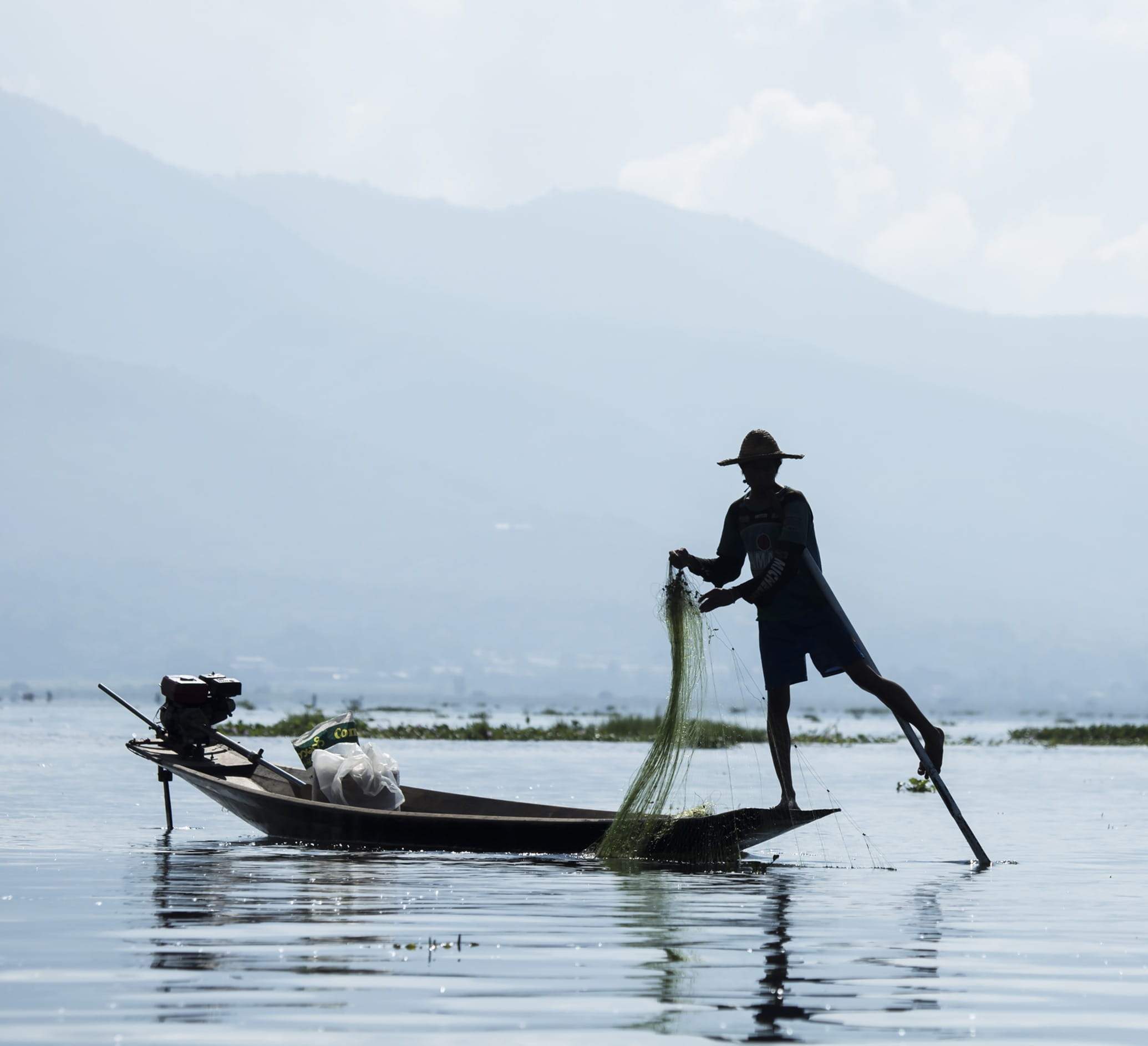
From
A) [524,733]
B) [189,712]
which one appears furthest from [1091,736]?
[189,712]


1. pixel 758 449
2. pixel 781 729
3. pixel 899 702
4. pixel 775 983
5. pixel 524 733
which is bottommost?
pixel 775 983

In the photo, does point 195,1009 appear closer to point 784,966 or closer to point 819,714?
point 784,966

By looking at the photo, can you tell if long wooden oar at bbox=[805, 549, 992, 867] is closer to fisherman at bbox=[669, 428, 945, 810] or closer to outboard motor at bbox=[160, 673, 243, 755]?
fisherman at bbox=[669, 428, 945, 810]

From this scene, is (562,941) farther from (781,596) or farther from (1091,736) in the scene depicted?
(1091,736)

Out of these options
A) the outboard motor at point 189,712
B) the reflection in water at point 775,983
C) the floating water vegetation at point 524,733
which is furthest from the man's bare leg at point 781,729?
the floating water vegetation at point 524,733

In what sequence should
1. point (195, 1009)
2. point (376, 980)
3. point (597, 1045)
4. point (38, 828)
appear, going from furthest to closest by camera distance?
point (38, 828), point (376, 980), point (195, 1009), point (597, 1045)

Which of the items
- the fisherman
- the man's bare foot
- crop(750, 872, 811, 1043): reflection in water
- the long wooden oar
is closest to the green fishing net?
the fisherman

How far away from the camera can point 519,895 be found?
13.7m

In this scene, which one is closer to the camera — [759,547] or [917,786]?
[759,547]

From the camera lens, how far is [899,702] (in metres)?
16.1

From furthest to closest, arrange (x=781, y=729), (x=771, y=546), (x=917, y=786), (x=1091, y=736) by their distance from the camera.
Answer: (x=1091, y=736) → (x=917, y=786) → (x=771, y=546) → (x=781, y=729)

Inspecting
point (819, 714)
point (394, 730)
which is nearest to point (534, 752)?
point (394, 730)

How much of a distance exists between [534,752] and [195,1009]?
37.2m

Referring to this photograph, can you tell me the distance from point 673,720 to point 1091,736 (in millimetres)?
47600
